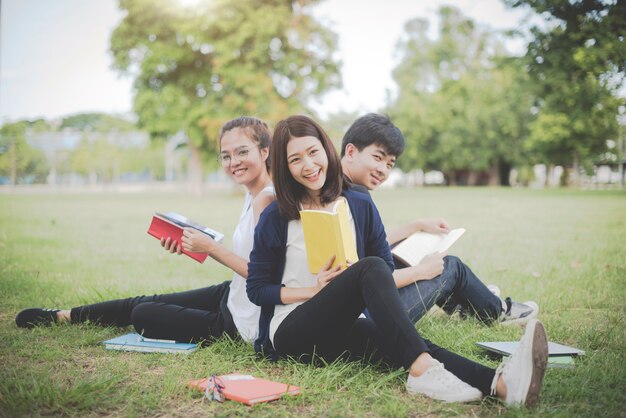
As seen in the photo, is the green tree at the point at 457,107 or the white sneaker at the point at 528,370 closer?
the white sneaker at the point at 528,370

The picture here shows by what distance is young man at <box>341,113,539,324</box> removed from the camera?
3.02m

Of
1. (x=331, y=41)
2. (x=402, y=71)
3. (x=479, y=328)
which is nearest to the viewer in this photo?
(x=479, y=328)

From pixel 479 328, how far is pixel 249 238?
143 cm

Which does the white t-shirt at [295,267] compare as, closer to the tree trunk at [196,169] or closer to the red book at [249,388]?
the red book at [249,388]

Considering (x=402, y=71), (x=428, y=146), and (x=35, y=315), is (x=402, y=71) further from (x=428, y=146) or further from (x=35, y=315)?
(x=35, y=315)

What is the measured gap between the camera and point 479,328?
333cm

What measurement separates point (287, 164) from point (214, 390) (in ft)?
3.11

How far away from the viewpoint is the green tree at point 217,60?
2388 centimetres

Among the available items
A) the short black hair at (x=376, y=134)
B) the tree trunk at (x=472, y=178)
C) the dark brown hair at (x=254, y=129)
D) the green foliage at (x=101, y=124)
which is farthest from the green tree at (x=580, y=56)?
the green foliage at (x=101, y=124)

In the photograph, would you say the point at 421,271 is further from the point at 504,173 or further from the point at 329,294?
the point at 504,173

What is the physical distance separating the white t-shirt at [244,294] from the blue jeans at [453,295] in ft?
2.49

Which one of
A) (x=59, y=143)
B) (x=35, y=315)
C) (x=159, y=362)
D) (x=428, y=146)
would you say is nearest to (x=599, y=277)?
(x=159, y=362)

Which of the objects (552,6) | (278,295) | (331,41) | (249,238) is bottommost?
(278,295)

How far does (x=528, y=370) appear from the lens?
2057mm
